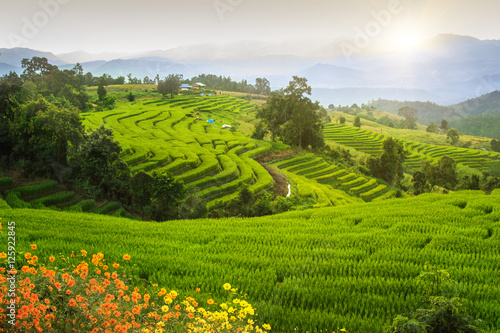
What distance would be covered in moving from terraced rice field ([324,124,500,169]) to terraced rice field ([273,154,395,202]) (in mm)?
25689

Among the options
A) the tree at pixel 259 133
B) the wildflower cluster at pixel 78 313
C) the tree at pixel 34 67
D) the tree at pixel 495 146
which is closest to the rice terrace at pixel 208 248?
the wildflower cluster at pixel 78 313

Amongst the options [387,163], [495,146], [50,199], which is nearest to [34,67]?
[50,199]

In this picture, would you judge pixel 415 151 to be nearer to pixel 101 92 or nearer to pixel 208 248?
pixel 101 92

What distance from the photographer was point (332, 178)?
106 feet

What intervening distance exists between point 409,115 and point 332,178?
399ft

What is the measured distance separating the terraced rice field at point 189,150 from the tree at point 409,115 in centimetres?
9824

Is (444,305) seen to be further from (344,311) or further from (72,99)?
(72,99)

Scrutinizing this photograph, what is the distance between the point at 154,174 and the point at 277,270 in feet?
37.8

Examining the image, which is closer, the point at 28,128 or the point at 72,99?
the point at 28,128

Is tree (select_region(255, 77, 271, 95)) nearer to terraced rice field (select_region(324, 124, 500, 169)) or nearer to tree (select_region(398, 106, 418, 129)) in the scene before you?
terraced rice field (select_region(324, 124, 500, 169))

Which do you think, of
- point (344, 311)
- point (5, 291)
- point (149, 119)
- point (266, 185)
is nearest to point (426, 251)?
point (344, 311)

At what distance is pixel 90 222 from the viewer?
1038 cm

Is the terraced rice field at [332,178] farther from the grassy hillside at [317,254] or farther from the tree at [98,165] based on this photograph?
the grassy hillside at [317,254]

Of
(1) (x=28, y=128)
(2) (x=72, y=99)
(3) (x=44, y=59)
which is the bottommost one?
(1) (x=28, y=128)
